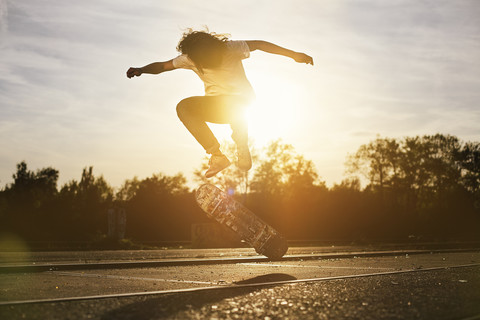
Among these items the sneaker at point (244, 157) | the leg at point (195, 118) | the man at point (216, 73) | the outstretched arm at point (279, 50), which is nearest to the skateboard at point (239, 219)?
the sneaker at point (244, 157)

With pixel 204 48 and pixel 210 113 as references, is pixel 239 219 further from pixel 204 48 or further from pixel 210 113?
pixel 204 48

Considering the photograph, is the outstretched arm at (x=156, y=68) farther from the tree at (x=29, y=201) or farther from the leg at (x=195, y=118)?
the tree at (x=29, y=201)

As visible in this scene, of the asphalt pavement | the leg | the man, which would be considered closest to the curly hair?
the man

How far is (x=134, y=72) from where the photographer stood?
6.40 meters

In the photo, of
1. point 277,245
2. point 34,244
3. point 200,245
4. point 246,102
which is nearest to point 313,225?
point 200,245

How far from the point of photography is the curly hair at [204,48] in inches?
240

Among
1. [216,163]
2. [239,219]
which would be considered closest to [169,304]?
[216,163]

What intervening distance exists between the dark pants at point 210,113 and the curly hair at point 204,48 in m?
0.39

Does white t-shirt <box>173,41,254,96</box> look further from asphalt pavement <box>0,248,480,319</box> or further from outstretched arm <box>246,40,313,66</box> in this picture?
asphalt pavement <box>0,248,480,319</box>

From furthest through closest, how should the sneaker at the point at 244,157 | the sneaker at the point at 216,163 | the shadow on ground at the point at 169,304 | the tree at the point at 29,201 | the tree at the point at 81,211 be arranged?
the tree at the point at 81,211 → the tree at the point at 29,201 → the sneaker at the point at 216,163 → the sneaker at the point at 244,157 → the shadow on ground at the point at 169,304

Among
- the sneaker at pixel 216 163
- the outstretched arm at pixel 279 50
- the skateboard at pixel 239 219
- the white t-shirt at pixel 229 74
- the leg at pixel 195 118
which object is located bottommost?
the skateboard at pixel 239 219

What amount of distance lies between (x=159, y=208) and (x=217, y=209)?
140 feet

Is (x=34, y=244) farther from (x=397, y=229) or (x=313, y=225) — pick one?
(x=397, y=229)

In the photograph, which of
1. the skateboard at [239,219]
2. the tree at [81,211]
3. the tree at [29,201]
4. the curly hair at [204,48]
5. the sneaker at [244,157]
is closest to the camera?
the curly hair at [204,48]
